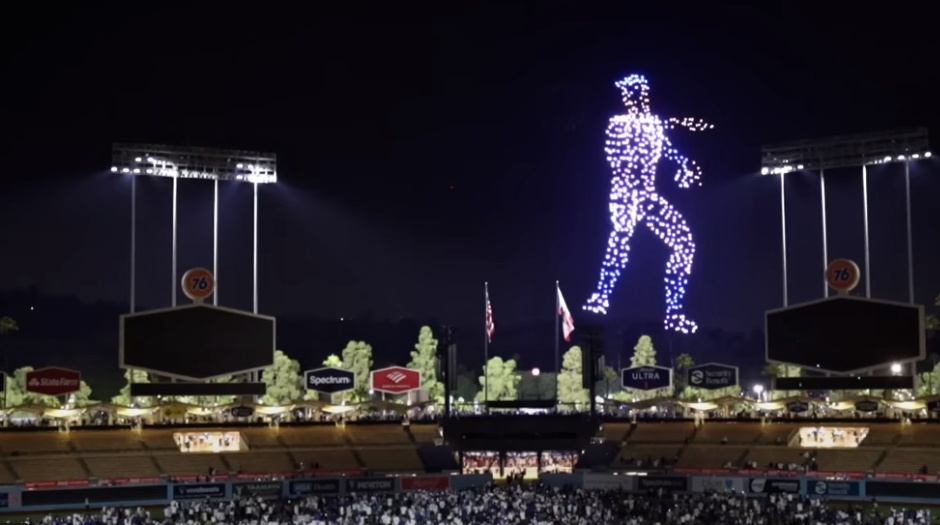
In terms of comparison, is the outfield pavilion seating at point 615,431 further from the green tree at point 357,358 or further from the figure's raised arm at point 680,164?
the green tree at point 357,358

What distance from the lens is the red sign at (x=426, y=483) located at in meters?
56.2

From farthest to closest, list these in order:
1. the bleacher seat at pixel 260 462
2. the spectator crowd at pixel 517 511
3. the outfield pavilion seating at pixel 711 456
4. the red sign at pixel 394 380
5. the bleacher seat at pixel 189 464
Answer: the red sign at pixel 394 380
the outfield pavilion seating at pixel 711 456
the bleacher seat at pixel 260 462
the bleacher seat at pixel 189 464
the spectator crowd at pixel 517 511

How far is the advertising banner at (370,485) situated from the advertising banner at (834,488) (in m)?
18.9

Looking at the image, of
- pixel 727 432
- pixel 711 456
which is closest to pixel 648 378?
pixel 727 432

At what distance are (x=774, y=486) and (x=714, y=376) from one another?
514 inches

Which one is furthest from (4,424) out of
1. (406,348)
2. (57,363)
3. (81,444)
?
(406,348)

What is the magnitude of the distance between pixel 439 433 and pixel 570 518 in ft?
67.7

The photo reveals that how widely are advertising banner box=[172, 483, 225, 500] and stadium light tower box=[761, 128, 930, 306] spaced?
28.9 metres

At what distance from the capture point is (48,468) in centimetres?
5441

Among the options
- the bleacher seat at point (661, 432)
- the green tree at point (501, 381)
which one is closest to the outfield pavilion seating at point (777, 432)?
the bleacher seat at point (661, 432)

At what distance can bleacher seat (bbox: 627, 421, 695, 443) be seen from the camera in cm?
6438

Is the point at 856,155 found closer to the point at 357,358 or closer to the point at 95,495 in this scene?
the point at 95,495

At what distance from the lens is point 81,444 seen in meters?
58.2

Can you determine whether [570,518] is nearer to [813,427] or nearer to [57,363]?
[813,427]
